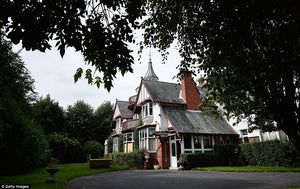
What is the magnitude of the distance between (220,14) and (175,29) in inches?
88.7

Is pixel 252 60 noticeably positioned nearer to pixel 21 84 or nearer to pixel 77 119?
pixel 21 84

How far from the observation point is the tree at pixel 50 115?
3502cm

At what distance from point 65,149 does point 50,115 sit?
8412 millimetres

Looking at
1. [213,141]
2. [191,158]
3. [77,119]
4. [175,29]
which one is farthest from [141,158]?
[77,119]

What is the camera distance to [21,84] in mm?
21281

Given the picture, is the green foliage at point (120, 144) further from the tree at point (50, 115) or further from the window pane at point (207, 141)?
the tree at point (50, 115)

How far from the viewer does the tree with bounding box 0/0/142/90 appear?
383cm

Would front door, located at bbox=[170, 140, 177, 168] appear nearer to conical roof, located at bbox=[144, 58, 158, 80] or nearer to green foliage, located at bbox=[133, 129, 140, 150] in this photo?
green foliage, located at bbox=[133, 129, 140, 150]

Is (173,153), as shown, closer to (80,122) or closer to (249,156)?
(249,156)

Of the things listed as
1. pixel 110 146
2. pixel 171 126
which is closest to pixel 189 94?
pixel 171 126

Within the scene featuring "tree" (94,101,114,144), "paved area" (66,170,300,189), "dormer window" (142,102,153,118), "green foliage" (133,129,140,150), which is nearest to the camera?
"paved area" (66,170,300,189)

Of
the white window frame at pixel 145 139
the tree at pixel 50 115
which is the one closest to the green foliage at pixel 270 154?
the white window frame at pixel 145 139

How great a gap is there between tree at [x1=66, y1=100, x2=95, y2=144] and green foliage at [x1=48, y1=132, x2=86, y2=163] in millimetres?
5933

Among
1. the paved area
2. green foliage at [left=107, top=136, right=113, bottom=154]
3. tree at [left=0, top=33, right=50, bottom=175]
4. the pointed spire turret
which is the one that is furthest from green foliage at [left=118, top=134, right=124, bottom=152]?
the pointed spire turret
